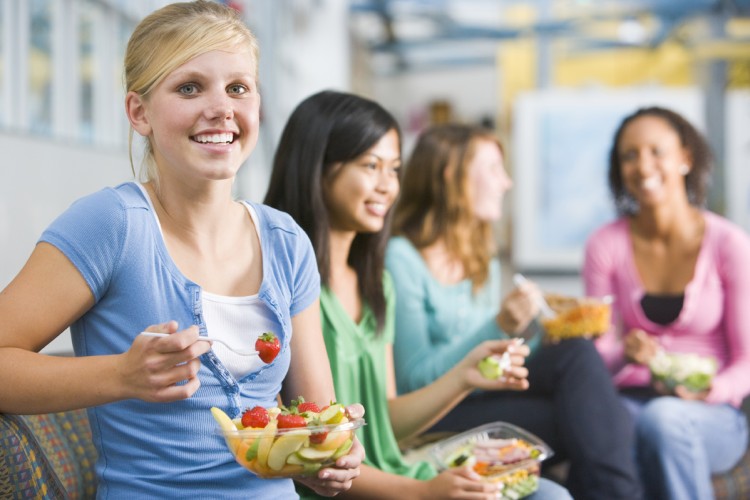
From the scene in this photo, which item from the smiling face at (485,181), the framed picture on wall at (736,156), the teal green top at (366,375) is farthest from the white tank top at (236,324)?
the framed picture on wall at (736,156)

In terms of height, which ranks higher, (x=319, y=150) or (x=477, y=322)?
(x=319, y=150)

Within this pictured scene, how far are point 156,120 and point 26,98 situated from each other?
50.9 inches

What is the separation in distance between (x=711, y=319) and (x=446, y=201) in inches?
31.9

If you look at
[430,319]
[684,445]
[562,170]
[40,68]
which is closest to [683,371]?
[684,445]

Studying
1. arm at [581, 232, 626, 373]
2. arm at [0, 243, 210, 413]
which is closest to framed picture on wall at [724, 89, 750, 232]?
arm at [581, 232, 626, 373]

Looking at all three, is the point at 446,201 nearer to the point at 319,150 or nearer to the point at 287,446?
the point at 319,150

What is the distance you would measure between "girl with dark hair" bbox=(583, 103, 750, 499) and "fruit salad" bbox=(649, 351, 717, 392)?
0.9 inches

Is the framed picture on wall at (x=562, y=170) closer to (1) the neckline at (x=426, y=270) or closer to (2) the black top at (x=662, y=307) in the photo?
(2) the black top at (x=662, y=307)

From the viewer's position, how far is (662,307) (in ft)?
9.09

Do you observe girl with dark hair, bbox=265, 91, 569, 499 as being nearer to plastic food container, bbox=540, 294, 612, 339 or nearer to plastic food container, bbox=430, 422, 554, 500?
plastic food container, bbox=430, 422, 554, 500

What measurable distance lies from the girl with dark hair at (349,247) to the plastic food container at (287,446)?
598mm

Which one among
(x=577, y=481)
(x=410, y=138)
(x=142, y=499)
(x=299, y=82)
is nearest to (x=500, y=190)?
(x=577, y=481)

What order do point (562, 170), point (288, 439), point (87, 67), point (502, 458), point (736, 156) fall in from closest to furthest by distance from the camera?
point (288, 439) < point (502, 458) < point (87, 67) < point (736, 156) < point (562, 170)

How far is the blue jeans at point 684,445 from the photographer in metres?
2.39
